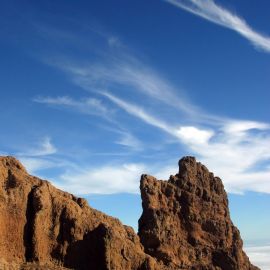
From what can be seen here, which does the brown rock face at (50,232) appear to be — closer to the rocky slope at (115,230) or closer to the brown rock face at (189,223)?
the rocky slope at (115,230)

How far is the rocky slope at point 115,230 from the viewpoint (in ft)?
289

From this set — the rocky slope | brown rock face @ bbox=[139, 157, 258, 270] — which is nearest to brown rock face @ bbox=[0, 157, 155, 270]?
the rocky slope

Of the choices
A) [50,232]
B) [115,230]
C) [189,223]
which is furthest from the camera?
[189,223]

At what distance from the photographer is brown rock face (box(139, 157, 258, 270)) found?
4574 inches

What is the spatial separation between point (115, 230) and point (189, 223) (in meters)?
30.4

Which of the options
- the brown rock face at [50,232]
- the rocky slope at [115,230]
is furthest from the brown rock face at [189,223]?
the brown rock face at [50,232]

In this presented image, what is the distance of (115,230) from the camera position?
9781cm

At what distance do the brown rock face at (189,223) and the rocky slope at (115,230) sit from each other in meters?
0.19

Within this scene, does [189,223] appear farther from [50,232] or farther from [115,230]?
[50,232]

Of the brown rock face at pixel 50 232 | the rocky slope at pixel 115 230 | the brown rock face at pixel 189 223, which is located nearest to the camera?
the brown rock face at pixel 50 232

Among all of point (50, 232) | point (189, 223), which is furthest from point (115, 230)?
point (189, 223)

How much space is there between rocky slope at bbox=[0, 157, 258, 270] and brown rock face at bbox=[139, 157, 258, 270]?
0.19m

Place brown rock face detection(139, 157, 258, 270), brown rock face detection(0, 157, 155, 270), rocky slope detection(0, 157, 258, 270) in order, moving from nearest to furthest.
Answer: brown rock face detection(0, 157, 155, 270) < rocky slope detection(0, 157, 258, 270) < brown rock face detection(139, 157, 258, 270)

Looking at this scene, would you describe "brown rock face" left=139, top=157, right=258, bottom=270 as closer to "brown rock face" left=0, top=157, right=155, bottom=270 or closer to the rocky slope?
the rocky slope
